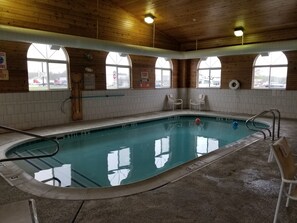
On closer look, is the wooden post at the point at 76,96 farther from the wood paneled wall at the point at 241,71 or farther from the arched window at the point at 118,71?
the wood paneled wall at the point at 241,71

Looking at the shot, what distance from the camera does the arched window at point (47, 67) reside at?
6.25 m

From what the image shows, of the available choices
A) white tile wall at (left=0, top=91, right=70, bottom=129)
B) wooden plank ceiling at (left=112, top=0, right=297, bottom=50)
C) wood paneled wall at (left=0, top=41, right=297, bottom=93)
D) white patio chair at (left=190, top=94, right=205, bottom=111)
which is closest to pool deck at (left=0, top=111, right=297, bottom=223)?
white tile wall at (left=0, top=91, right=70, bottom=129)

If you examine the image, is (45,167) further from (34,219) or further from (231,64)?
(231,64)

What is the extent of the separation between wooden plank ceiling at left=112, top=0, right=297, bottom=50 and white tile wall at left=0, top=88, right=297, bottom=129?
6.71 feet

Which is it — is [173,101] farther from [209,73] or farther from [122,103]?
[122,103]

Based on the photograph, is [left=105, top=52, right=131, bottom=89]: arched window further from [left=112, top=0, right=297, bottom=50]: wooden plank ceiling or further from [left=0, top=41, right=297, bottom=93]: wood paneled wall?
[left=112, top=0, right=297, bottom=50]: wooden plank ceiling

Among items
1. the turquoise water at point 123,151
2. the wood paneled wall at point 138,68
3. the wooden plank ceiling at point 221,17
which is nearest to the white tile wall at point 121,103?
the wood paneled wall at point 138,68

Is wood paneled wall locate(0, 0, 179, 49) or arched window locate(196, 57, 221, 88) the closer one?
→ wood paneled wall locate(0, 0, 179, 49)

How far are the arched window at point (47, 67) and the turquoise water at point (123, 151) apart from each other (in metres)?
1.79

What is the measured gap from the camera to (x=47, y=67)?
6496 millimetres

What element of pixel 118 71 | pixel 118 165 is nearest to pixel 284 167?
pixel 118 165

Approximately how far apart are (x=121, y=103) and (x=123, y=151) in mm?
3327

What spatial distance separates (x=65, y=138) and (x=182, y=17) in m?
5.42

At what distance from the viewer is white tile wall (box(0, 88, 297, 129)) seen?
604 centimetres
